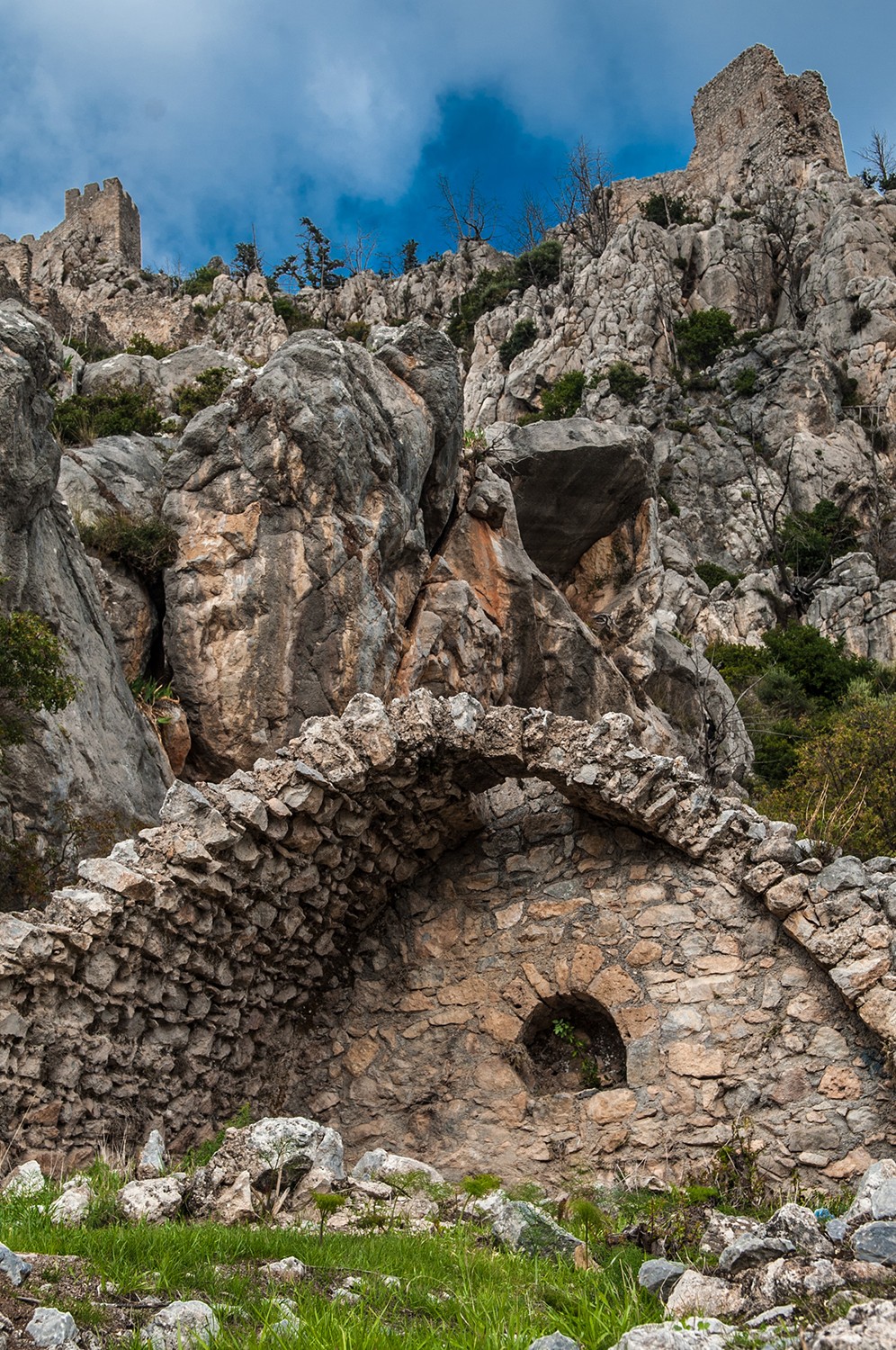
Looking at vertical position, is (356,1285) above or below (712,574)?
below

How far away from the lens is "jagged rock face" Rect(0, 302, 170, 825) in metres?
8.76

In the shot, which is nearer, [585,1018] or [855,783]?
[585,1018]

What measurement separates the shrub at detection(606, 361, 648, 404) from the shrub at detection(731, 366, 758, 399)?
3.42m

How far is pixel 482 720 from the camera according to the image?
29.2 feet

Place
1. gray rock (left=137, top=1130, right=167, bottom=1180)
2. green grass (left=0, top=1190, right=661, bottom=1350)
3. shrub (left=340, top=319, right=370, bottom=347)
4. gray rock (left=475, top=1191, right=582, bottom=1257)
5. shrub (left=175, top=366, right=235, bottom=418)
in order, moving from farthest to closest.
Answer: shrub (left=340, top=319, right=370, bottom=347) → shrub (left=175, top=366, right=235, bottom=418) → gray rock (left=137, top=1130, right=167, bottom=1180) → gray rock (left=475, top=1191, right=582, bottom=1257) → green grass (left=0, top=1190, right=661, bottom=1350)

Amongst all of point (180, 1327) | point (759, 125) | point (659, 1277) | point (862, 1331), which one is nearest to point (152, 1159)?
point (180, 1327)

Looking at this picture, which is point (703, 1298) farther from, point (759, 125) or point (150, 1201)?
point (759, 125)

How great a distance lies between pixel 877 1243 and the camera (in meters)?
3.83

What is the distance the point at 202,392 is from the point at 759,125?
48082 millimetres

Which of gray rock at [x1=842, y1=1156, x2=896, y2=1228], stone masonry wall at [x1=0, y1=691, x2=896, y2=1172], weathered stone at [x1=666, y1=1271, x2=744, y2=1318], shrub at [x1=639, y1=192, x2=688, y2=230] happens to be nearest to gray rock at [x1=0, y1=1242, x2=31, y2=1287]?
weathered stone at [x1=666, y1=1271, x2=744, y2=1318]

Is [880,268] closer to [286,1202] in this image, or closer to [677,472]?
[677,472]

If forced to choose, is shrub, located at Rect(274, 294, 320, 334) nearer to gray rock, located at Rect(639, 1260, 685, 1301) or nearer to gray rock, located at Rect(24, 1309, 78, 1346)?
gray rock, located at Rect(639, 1260, 685, 1301)

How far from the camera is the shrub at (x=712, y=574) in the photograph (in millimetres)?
33969

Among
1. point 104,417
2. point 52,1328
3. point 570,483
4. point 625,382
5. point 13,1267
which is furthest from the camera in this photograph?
point 625,382
